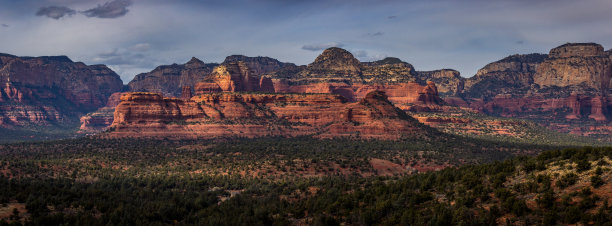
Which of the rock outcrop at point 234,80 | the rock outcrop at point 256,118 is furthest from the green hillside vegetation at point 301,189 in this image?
the rock outcrop at point 234,80

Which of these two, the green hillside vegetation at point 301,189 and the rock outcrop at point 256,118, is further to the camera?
the rock outcrop at point 256,118

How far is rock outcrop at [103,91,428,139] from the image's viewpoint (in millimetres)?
134250

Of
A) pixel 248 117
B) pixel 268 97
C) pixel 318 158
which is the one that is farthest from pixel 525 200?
pixel 268 97

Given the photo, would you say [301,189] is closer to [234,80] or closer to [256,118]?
[256,118]

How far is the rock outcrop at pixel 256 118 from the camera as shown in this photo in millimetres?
134250

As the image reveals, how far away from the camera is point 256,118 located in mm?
148500

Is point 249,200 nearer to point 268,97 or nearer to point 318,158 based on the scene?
point 318,158

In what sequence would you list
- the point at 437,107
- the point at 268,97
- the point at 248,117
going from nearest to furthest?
the point at 248,117
the point at 268,97
the point at 437,107

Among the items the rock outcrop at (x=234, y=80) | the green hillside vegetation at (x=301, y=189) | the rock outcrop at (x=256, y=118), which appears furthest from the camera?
the rock outcrop at (x=234, y=80)

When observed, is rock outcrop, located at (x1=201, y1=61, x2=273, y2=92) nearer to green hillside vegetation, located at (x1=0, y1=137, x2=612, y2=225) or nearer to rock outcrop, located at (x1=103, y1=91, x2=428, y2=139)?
rock outcrop, located at (x1=103, y1=91, x2=428, y2=139)

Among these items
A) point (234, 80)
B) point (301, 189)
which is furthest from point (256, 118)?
point (301, 189)

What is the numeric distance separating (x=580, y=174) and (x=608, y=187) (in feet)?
13.6

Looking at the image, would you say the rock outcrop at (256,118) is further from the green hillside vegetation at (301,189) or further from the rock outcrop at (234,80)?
the green hillside vegetation at (301,189)

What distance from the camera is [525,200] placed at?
104 ft
